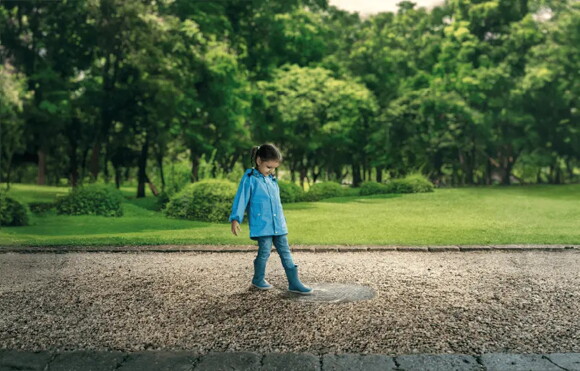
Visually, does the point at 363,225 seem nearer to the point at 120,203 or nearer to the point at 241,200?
the point at 120,203

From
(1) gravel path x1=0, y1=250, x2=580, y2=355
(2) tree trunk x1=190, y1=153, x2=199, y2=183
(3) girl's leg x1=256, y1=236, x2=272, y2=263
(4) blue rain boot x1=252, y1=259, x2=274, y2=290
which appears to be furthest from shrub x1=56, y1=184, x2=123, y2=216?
(3) girl's leg x1=256, y1=236, x2=272, y2=263

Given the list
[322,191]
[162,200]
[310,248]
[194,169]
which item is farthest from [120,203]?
[322,191]

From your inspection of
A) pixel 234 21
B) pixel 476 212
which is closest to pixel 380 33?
pixel 234 21

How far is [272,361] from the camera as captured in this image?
3.01 meters

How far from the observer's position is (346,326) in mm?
3689

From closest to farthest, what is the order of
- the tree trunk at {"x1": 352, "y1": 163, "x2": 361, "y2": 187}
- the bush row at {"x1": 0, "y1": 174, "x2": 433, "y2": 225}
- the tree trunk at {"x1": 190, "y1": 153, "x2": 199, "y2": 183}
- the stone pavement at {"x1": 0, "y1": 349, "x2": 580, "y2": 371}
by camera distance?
the stone pavement at {"x1": 0, "y1": 349, "x2": 580, "y2": 371}
the bush row at {"x1": 0, "y1": 174, "x2": 433, "y2": 225}
the tree trunk at {"x1": 190, "y1": 153, "x2": 199, "y2": 183}
the tree trunk at {"x1": 352, "y1": 163, "x2": 361, "y2": 187}

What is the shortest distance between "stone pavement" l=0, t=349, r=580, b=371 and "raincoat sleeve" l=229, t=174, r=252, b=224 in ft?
5.07

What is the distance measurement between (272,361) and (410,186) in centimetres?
1565

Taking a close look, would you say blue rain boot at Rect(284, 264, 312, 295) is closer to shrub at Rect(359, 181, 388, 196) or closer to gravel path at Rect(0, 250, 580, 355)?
gravel path at Rect(0, 250, 580, 355)

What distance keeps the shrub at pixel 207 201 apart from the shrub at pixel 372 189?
25.2 ft

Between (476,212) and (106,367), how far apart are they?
37.0 feet

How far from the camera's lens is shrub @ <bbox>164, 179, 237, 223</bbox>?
1083 cm

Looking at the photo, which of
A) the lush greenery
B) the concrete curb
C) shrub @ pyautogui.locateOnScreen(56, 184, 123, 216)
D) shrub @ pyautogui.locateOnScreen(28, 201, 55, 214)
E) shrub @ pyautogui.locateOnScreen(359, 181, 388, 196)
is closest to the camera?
the concrete curb

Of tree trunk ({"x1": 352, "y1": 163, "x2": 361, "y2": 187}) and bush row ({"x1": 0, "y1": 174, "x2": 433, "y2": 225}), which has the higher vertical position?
tree trunk ({"x1": 352, "y1": 163, "x2": 361, "y2": 187})
